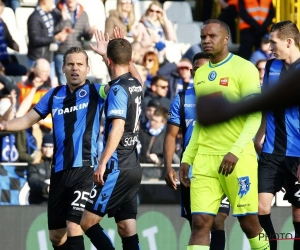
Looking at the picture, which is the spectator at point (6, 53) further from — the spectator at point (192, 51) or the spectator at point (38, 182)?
the spectator at point (38, 182)

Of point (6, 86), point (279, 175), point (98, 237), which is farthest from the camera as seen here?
point (6, 86)

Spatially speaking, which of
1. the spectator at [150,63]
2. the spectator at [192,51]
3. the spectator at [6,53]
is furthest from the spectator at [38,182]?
the spectator at [192,51]

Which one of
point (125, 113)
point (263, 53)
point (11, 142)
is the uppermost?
point (125, 113)

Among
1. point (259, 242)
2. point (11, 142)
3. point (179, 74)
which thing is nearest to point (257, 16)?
point (179, 74)

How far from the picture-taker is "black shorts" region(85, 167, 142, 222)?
300 inches

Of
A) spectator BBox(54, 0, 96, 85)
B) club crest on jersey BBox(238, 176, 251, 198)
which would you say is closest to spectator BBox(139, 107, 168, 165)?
spectator BBox(54, 0, 96, 85)

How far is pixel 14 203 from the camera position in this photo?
9.86m

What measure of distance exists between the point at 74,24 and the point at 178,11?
3.88m

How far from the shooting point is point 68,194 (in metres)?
7.84

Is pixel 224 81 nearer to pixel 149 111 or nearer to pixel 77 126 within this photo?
pixel 77 126

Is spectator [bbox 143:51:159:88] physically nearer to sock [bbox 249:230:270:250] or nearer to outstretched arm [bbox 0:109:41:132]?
outstretched arm [bbox 0:109:41:132]

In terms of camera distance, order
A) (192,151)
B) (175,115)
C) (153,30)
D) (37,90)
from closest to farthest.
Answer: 1. (192,151)
2. (175,115)
3. (37,90)
4. (153,30)

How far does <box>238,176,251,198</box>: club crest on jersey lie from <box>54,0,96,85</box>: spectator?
7112mm

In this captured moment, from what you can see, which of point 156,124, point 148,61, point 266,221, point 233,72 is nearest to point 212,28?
point 233,72
